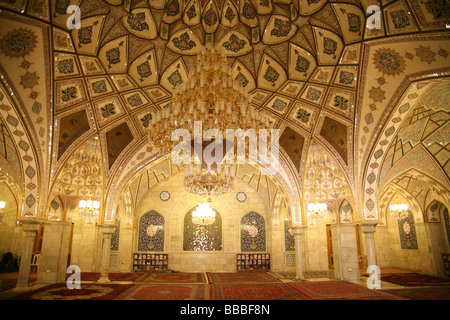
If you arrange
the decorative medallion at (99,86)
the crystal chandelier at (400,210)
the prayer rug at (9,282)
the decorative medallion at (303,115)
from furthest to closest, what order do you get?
the crystal chandelier at (400,210), the decorative medallion at (303,115), the prayer rug at (9,282), the decorative medallion at (99,86)

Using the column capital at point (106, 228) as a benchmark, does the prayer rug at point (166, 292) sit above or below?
below

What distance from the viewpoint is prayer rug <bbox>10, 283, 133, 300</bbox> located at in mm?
7371

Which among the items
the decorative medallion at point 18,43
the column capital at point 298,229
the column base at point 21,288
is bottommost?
the column base at point 21,288

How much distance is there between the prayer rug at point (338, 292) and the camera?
7395mm

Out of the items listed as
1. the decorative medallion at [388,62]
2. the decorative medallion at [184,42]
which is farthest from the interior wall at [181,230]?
the decorative medallion at [388,62]

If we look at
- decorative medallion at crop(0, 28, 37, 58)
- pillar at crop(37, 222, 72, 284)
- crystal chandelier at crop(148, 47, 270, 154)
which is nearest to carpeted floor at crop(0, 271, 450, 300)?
pillar at crop(37, 222, 72, 284)

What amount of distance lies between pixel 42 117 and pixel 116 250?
7.67 m

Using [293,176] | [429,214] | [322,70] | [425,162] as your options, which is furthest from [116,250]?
[429,214]

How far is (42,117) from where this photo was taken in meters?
8.32

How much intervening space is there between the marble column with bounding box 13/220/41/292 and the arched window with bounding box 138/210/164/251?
226 inches

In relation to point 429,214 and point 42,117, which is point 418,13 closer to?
point 42,117

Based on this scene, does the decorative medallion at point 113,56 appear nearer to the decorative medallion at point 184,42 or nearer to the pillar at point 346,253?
the decorative medallion at point 184,42

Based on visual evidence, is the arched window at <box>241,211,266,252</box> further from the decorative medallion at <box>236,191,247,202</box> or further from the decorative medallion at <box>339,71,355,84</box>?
the decorative medallion at <box>339,71,355,84</box>

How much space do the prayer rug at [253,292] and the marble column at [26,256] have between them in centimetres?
539
